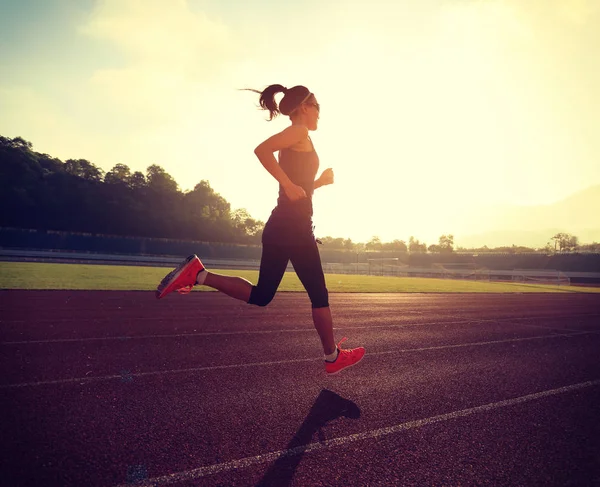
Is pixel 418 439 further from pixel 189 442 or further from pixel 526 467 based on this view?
pixel 189 442

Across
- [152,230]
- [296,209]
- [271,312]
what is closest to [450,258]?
[152,230]

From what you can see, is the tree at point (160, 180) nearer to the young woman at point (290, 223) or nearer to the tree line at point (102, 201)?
the tree line at point (102, 201)

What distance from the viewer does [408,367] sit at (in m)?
4.72

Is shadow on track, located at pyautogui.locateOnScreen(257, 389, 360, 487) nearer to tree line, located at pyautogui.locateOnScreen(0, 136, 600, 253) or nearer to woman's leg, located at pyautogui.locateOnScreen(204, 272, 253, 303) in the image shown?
woman's leg, located at pyautogui.locateOnScreen(204, 272, 253, 303)

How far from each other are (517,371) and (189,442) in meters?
4.07

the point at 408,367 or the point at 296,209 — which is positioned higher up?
the point at 296,209

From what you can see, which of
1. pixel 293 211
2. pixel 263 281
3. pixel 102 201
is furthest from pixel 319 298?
pixel 102 201

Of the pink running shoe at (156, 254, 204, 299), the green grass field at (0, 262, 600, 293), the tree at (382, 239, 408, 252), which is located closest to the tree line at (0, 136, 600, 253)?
the green grass field at (0, 262, 600, 293)

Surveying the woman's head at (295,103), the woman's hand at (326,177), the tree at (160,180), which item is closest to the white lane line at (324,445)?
the woman's hand at (326,177)

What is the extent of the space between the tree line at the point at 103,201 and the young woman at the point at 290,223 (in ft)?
237

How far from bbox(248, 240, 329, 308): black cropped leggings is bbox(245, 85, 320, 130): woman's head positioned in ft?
3.65

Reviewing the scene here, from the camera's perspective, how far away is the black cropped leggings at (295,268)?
3.47 metres

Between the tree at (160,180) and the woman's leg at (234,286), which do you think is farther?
the tree at (160,180)

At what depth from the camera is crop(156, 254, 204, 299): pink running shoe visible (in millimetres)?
3646
